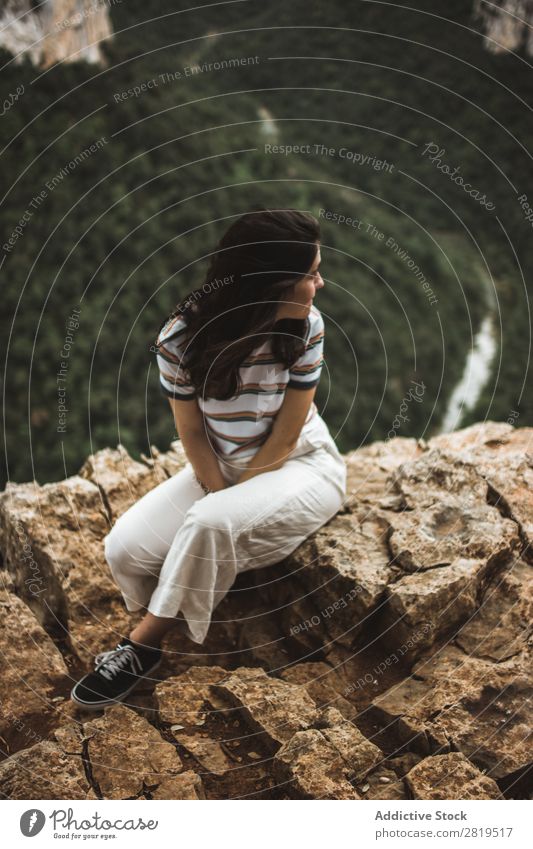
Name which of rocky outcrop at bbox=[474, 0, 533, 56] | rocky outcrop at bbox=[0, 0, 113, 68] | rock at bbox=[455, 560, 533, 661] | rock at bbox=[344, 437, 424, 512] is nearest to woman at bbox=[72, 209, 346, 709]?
rock at bbox=[344, 437, 424, 512]

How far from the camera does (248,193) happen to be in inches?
601

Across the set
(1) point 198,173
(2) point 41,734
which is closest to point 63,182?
(1) point 198,173

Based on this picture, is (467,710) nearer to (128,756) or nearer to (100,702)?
(128,756)

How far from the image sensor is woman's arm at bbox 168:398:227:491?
242 cm

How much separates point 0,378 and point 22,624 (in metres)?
10.7

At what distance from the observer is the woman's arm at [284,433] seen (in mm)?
2418

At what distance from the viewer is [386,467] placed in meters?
3.25

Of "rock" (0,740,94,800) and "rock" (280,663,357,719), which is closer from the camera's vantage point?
"rock" (0,740,94,800)

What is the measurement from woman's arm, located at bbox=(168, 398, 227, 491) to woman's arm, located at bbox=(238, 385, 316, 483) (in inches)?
4.4

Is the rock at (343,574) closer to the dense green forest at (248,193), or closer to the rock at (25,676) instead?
the rock at (25,676)

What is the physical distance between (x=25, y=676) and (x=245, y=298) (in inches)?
58.4

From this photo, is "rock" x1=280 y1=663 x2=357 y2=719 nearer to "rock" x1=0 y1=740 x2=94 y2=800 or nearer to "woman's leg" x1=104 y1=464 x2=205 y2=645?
"woman's leg" x1=104 y1=464 x2=205 y2=645

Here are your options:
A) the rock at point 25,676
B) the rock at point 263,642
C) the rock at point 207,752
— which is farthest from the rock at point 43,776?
the rock at point 263,642
